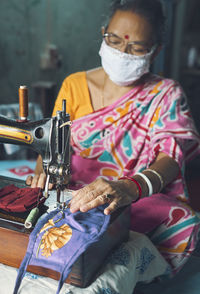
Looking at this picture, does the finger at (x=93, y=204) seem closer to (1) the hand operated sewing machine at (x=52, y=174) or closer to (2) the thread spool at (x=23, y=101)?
(1) the hand operated sewing machine at (x=52, y=174)

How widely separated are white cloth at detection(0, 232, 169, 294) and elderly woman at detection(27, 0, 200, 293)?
17cm

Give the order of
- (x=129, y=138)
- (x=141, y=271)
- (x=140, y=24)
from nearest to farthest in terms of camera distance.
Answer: (x=141, y=271)
(x=140, y=24)
(x=129, y=138)

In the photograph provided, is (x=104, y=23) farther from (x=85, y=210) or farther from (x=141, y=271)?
(x=141, y=271)

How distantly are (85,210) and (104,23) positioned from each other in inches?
37.2

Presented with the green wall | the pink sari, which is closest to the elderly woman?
the pink sari

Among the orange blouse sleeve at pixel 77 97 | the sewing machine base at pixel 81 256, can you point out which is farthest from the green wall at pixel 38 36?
the sewing machine base at pixel 81 256

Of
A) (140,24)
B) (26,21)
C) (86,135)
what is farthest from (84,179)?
(26,21)

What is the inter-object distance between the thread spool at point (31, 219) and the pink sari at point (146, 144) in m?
0.48

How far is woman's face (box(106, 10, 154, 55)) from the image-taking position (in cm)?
138

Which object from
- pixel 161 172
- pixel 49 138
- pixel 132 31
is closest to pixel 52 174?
pixel 49 138

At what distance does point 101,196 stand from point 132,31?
0.75m

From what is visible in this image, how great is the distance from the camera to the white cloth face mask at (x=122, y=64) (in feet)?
4.61

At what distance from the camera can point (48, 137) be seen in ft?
3.33

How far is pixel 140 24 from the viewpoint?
1.39m
